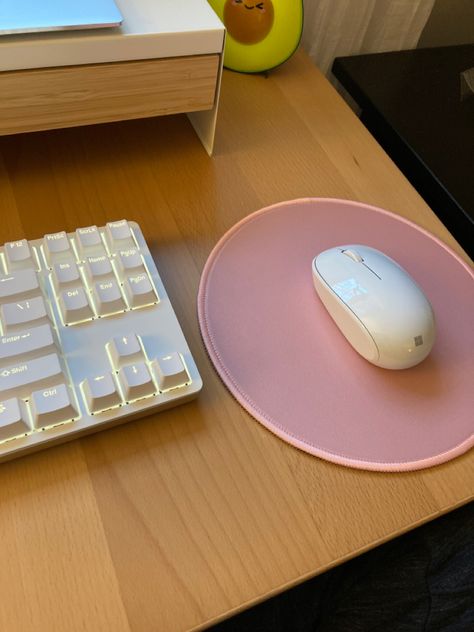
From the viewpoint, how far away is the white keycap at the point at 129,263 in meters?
0.47

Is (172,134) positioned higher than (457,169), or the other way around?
(172,134)

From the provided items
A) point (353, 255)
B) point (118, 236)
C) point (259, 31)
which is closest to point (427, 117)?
point (259, 31)

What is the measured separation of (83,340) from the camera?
1.44 ft

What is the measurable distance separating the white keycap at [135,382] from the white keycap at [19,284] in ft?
0.35

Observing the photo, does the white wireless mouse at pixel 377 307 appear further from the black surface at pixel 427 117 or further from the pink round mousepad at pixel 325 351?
the black surface at pixel 427 117

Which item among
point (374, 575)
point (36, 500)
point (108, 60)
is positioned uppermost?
point (108, 60)

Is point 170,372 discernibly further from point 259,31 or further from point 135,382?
point 259,31

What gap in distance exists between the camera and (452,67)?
0.84 metres

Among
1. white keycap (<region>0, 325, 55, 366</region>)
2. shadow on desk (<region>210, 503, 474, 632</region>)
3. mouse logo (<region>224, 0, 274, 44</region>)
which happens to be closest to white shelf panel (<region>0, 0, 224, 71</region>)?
mouse logo (<region>224, 0, 274, 44</region>)

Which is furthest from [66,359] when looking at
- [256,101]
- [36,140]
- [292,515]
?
[256,101]

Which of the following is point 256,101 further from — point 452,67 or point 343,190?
point 452,67

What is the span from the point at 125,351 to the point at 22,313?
0.29 feet

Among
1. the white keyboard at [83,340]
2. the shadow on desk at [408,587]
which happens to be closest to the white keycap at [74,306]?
the white keyboard at [83,340]

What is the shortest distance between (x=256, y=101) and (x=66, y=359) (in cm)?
45
